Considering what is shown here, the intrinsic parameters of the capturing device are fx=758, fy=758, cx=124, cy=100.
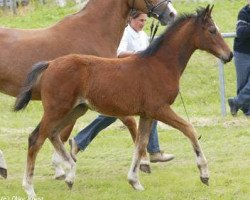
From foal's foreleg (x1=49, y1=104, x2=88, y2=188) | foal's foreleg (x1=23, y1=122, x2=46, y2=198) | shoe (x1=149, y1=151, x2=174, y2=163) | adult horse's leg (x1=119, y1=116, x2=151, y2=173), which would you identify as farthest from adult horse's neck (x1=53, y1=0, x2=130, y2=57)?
foal's foreleg (x1=23, y1=122, x2=46, y2=198)

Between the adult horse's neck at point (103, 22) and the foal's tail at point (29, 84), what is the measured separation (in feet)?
3.37

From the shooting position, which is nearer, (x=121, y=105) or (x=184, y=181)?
(x=121, y=105)

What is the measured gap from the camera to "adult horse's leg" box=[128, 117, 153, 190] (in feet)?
25.5

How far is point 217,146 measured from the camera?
10.2 meters

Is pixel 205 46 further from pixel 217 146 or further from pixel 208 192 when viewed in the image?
pixel 217 146

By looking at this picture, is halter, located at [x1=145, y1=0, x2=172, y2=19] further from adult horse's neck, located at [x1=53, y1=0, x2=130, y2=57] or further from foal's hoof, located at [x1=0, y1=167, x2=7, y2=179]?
foal's hoof, located at [x1=0, y1=167, x2=7, y2=179]

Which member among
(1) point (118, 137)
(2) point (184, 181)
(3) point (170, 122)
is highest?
(3) point (170, 122)

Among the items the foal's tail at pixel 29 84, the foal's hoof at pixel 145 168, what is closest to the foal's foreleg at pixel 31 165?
the foal's tail at pixel 29 84

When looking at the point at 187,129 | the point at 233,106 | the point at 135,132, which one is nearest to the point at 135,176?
the point at 187,129

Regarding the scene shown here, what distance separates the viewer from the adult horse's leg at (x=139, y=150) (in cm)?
777

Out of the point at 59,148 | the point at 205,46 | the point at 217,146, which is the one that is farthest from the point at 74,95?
the point at 217,146

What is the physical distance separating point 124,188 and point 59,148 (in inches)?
31.4

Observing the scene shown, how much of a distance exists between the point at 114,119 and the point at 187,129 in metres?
1.98

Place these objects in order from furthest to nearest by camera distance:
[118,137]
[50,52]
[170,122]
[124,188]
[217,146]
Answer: [118,137] → [217,146] → [50,52] → [124,188] → [170,122]
